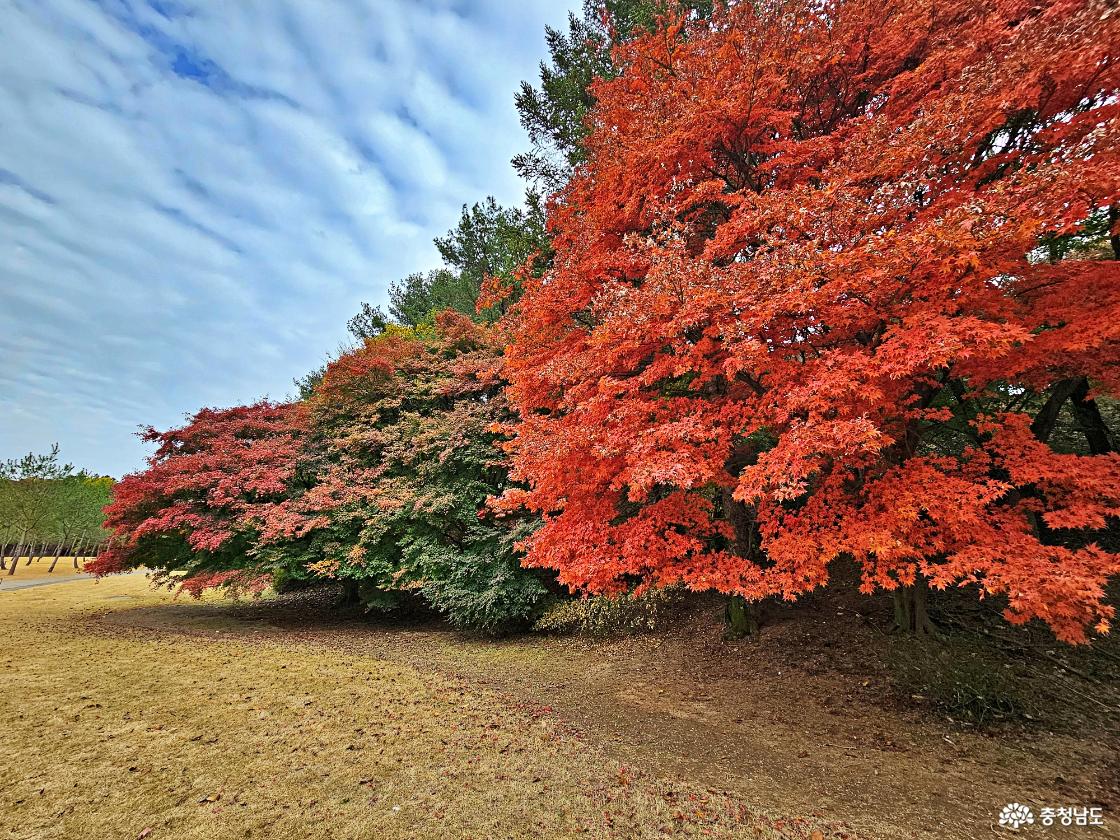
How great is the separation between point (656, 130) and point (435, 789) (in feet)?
26.9

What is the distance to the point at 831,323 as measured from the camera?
4996 mm

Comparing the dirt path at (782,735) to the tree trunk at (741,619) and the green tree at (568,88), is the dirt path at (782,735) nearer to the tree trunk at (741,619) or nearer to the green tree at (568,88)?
the tree trunk at (741,619)

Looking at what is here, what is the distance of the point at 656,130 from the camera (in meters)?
6.47

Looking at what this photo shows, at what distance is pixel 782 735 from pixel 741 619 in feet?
10.9

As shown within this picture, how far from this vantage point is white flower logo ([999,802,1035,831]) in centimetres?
348

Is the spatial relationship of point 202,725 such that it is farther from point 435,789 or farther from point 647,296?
point 647,296

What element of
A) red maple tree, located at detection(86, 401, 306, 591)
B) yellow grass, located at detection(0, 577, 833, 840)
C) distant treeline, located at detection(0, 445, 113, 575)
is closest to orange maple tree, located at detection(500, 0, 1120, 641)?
yellow grass, located at detection(0, 577, 833, 840)

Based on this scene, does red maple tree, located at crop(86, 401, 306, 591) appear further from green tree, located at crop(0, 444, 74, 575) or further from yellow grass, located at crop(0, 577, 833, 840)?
green tree, located at crop(0, 444, 74, 575)

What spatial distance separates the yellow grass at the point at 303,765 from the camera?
11.0 feet

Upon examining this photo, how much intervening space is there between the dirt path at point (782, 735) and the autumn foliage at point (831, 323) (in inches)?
54.3

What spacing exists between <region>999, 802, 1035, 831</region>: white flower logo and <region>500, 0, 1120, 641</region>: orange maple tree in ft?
5.15

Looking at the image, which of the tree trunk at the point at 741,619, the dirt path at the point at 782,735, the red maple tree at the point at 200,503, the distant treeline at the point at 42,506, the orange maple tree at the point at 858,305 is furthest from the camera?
the distant treeline at the point at 42,506

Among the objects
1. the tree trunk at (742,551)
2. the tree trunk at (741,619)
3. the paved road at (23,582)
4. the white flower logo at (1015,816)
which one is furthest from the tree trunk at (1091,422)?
the paved road at (23,582)

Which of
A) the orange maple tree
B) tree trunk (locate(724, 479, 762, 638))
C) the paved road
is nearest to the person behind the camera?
the orange maple tree
